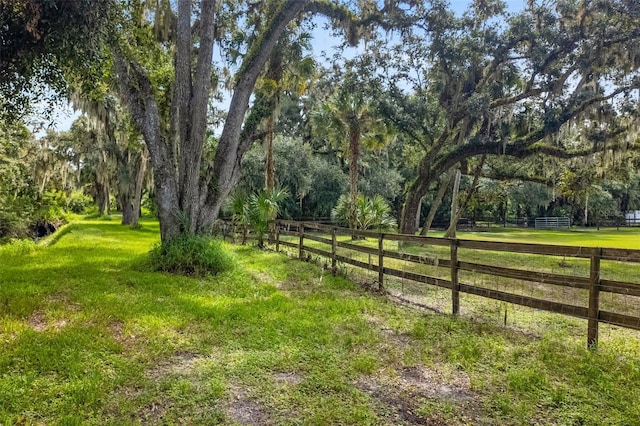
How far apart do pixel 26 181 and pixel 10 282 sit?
1476 centimetres

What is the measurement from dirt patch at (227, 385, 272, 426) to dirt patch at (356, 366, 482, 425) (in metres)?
0.83

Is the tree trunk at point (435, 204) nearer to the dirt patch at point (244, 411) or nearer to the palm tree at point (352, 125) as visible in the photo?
the palm tree at point (352, 125)

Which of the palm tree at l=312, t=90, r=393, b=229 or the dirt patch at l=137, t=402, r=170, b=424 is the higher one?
the palm tree at l=312, t=90, r=393, b=229

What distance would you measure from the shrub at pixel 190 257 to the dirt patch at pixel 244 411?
4.93m

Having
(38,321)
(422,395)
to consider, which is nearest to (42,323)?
(38,321)

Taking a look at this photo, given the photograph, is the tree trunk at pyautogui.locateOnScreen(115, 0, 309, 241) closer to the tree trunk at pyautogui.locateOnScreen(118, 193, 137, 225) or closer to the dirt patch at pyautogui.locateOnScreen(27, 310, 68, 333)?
the dirt patch at pyautogui.locateOnScreen(27, 310, 68, 333)

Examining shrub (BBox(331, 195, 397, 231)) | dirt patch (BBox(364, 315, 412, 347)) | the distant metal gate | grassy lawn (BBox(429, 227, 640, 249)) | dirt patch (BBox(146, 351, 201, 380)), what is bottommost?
grassy lawn (BBox(429, 227, 640, 249))

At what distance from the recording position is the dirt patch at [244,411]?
2.75 metres

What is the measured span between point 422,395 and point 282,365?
4.07 feet

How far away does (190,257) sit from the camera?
7.88 m

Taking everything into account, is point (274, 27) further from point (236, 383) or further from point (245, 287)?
point (236, 383)

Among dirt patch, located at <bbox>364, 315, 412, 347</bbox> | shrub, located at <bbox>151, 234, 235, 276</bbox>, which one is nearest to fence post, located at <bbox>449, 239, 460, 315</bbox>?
dirt patch, located at <bbox>364, 315, 412, 347</bbox>

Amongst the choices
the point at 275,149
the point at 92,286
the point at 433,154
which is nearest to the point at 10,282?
the point at 92,286

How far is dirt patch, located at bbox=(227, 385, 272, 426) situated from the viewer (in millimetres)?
2750
